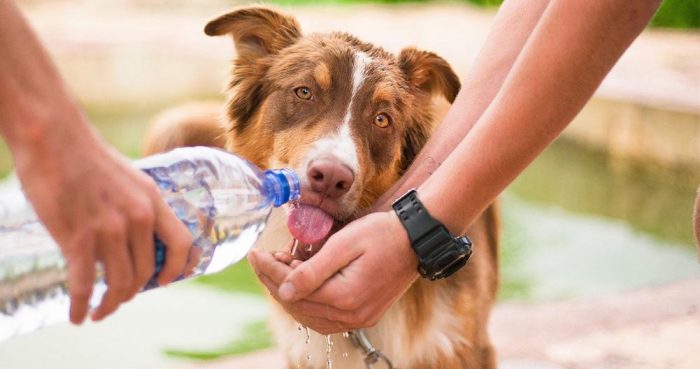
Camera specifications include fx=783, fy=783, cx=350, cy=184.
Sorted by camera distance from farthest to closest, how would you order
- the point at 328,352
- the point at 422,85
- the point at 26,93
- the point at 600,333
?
1. the point at 600,333
2. the point at 422,85
3. the point at 328,352
4. the point at 26,93

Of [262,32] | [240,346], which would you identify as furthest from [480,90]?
[240,346]

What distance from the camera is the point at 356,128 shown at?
253 cm

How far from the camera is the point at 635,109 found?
6312mm

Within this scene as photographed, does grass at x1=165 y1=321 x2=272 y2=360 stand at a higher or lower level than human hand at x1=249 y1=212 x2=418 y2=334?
lower

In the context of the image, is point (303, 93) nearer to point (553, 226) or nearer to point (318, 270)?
point (318, 270)

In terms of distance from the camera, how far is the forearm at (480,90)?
7.47ft

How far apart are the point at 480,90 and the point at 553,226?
4027 mm

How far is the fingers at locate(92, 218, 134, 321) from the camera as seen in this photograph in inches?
41.9

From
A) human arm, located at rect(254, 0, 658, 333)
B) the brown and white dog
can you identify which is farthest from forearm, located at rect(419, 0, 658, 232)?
the brown and white dog

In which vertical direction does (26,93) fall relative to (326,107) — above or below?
below

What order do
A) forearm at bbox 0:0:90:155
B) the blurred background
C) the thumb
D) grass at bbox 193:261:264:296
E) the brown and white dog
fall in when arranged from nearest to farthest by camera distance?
forearm at bbox 0:0:90:155 < the thumb < the brown and white dog < the blurred background < grass at bbox 193:261:264:296

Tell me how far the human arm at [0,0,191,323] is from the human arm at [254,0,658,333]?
0.84 m

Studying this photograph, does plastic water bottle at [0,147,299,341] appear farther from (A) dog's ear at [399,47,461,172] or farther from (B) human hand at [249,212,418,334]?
(A) dog's ear at [399,47,461,172]

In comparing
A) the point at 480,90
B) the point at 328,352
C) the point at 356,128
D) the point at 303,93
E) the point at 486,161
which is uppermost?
the point at 480,90
